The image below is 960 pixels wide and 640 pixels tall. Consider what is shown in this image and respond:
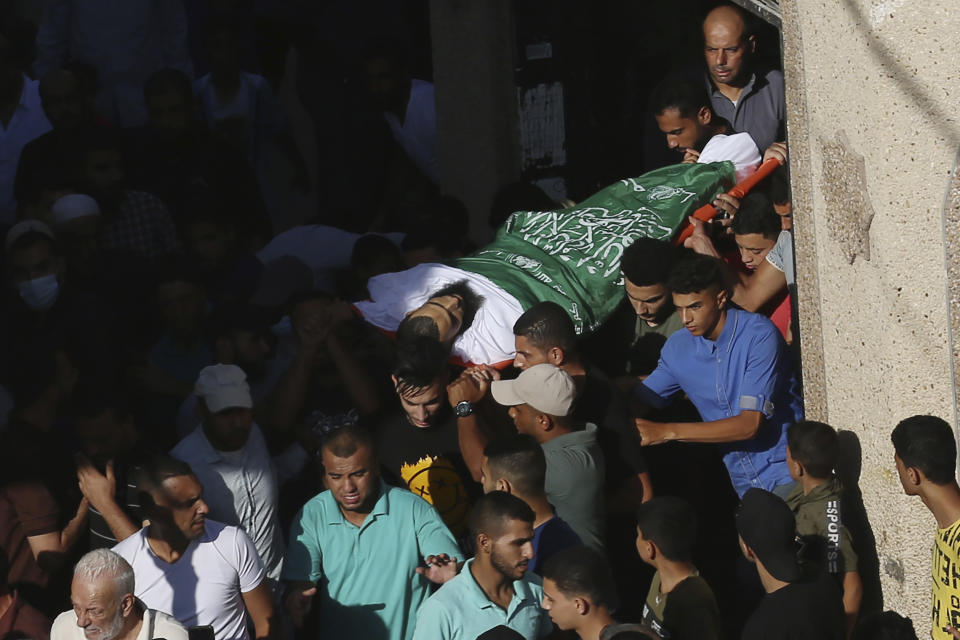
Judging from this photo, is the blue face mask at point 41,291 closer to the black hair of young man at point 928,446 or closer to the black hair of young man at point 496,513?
the black hair of young man at point 496,513

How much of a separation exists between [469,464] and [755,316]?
4.59ft

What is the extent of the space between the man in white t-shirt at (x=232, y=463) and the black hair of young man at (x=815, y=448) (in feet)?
6.96

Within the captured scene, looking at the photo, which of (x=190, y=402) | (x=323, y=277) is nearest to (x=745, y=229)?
(x=323, y=277)

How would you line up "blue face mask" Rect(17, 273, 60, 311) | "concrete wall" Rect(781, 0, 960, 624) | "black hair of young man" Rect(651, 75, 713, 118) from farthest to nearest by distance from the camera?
"black hair of young man" Rect(651, 75, 713, 118), "blue face mask" Rect(17, 273, 60, 311), "concrete wall" Rect(781, 0, 960, 624)

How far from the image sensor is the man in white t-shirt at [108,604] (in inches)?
200

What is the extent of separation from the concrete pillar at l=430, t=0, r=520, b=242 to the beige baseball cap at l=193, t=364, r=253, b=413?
3.24 meters

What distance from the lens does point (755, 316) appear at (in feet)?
21.0

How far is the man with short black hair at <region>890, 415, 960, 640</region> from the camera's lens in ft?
16.7

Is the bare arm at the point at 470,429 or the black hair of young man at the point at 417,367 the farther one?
the black hair of young man at the point at 417,367

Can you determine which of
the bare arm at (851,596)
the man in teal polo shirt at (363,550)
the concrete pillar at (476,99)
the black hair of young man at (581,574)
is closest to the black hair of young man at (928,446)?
the bare arm at (851,596)

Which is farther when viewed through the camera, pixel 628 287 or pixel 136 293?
pixel 136 293

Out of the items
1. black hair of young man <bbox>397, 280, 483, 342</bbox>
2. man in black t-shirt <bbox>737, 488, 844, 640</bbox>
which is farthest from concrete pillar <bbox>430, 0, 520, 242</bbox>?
man in black t-shirt <bbox>737, 488, 844, 640</bbox>

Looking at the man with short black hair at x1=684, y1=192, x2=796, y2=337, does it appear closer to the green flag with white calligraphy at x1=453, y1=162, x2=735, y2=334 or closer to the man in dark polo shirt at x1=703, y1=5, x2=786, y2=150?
the green flag with white calligraphy at x1=453, y1=162, x2=735, y2=334

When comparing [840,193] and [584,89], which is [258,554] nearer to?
[840,193]
